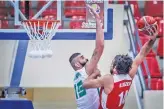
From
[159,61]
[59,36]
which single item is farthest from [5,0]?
[159,61]

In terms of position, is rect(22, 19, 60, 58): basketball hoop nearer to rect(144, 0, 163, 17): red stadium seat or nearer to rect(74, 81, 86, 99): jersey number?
rect(74, 81, 86, 99): jersey number

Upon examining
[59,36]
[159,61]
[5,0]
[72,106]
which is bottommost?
[72,106]

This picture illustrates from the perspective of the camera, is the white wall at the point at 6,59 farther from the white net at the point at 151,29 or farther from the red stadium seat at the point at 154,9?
the red stadium seat at the point at 154,9

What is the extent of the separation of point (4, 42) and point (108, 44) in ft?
4.98

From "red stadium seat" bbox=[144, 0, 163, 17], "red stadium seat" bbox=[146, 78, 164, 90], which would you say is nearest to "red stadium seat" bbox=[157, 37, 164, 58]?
"red stadium seat" bbox=[146, 78, 164, 90]

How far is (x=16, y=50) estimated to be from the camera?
18.4 ft

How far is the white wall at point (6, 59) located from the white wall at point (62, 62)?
9.8 inches

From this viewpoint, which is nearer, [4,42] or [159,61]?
[4,42]

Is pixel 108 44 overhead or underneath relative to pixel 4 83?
overhead

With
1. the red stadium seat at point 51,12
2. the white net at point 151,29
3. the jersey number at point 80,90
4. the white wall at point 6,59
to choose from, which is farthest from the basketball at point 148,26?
the white wall at point 6,59

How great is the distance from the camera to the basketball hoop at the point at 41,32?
397 centimetres

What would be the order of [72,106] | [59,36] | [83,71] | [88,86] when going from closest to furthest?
Result: [88,86], [83,71], [59,36], [72,106]

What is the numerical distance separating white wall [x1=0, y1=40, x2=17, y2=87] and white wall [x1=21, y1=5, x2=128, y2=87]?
9.8 inches

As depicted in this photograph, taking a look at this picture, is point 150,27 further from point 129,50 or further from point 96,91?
point 129,50
